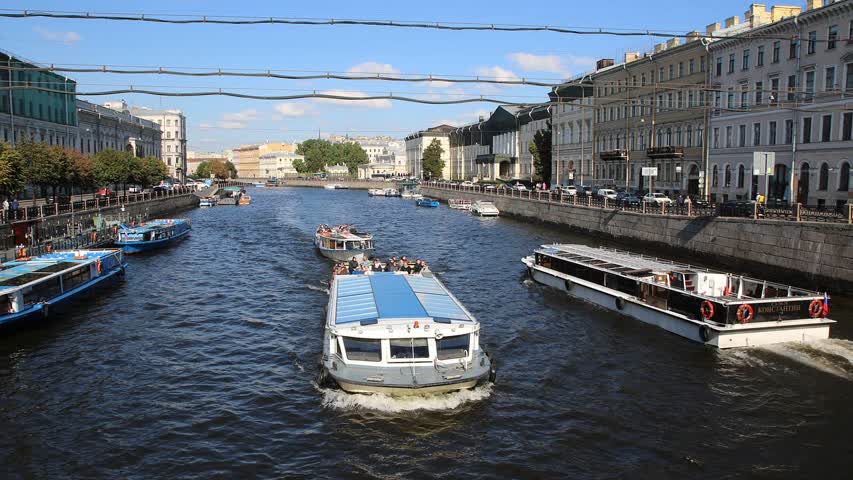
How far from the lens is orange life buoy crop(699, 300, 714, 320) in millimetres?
21858

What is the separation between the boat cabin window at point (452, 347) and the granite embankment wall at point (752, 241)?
1921cm

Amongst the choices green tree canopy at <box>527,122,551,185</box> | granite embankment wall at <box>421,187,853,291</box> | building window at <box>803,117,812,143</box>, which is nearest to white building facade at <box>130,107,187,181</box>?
green tree canopy at <box>527,122,551,185</box>

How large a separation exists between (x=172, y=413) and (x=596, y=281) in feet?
57.9

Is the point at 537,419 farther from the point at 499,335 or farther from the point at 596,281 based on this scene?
the point at 596,281

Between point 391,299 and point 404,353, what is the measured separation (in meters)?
3.01

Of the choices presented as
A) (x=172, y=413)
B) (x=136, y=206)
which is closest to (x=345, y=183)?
(x=136, y=206)

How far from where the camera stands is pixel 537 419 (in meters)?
17.1

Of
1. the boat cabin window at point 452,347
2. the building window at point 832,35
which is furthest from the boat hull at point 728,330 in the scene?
the building window at point 832,35

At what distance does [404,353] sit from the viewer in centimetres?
1712

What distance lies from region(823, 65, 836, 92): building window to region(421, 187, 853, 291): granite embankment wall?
13.0m

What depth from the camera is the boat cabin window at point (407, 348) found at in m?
A: 17.1

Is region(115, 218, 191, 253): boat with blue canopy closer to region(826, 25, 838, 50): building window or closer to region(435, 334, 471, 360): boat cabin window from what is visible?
region(435, 334, 471, 360): boat cabin window

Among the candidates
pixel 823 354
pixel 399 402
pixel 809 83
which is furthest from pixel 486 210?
pixel 399 402

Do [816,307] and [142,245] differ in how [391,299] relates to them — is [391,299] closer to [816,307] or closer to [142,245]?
[816,307]
